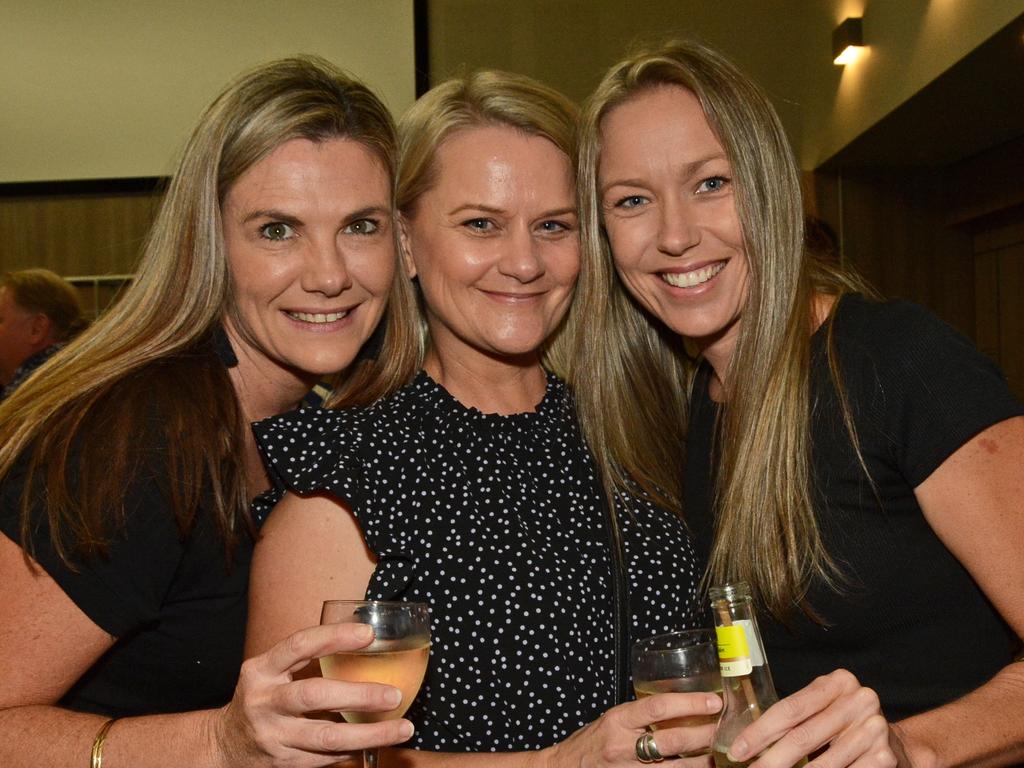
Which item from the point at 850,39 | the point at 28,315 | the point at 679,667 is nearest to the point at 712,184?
the point at 679,667

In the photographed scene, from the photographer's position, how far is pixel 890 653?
6.03ft

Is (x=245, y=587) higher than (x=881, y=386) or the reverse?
the reverse

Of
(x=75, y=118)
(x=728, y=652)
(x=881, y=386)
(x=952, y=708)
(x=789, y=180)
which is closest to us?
(x=728, y=652)

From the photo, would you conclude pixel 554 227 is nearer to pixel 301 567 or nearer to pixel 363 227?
pixel 363 227

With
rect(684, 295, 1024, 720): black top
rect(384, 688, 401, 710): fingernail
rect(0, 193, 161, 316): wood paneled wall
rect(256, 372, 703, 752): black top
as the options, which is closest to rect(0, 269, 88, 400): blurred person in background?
rect(0, 193, 161, 316): wood paneled wall

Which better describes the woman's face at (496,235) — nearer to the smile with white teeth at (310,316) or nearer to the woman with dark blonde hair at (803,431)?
the woman with dark blonde hair at (803,431)

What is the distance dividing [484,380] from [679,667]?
2.95 ft

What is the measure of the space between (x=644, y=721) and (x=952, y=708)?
551mm

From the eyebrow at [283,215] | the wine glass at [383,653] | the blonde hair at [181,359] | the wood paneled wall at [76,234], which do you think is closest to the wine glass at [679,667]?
the wine glass at [383,653]

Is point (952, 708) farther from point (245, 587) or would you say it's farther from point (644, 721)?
point (245, 587)

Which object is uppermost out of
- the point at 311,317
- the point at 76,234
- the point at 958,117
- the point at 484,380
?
the point at 958,117

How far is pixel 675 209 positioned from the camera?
6.72 ft

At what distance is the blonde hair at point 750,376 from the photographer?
1910 millimetres

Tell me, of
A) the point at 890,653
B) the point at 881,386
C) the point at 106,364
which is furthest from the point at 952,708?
the point at 106,364
